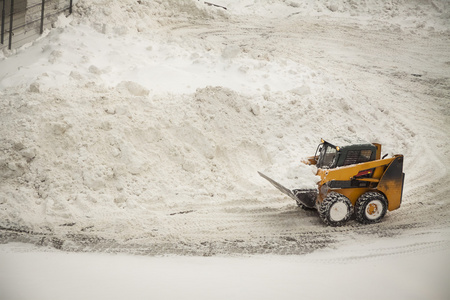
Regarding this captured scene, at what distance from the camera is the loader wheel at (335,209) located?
740 cm

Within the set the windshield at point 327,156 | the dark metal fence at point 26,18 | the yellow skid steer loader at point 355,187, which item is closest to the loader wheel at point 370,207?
the yellow skid steer loader at point 355,187

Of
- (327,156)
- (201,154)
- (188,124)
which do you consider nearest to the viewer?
(327,156)

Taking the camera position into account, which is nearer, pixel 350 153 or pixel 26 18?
pixel 350 153

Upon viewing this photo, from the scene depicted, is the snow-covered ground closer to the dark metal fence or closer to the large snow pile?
the large snow pile

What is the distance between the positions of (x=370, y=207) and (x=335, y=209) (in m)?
0.63

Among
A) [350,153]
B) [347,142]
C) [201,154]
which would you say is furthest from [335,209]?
[201,154]

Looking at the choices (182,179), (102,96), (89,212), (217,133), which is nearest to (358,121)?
(217,133)

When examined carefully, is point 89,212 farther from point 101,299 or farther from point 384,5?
point 384,5

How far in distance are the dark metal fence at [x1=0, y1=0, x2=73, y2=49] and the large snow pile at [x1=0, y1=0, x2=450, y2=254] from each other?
47 centimetres

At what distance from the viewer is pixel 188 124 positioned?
9.64 m

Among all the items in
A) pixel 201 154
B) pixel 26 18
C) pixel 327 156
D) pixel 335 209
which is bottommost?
pixel 201 154

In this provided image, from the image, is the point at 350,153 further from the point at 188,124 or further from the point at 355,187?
the point at 188,124

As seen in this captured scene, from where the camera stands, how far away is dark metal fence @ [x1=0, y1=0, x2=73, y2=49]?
1214 cm

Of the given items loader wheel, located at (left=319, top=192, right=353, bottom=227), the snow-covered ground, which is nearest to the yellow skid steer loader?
loader wheel, located at (left=319, top=192, right=353, bottom=227)
